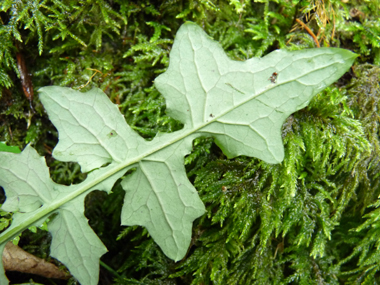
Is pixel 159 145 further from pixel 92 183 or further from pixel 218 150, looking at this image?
pixel 218 150

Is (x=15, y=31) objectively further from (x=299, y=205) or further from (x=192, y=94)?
(x=299, y=205)

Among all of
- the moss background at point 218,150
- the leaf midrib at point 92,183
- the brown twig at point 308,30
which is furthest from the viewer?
the brown twig at point 308,30

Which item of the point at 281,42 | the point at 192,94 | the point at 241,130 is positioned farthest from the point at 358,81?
the point at 192,94

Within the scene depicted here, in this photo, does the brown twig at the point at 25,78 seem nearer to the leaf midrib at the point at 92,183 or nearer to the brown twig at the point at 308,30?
the leaf midrib at the point at 92,183

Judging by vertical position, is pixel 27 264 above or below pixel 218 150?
below

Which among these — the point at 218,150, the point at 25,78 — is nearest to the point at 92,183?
the point at 218,150

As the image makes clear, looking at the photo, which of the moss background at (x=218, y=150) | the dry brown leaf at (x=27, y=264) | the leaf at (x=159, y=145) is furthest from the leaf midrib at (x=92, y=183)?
the dry brown leaf at (x=27, y=264)
